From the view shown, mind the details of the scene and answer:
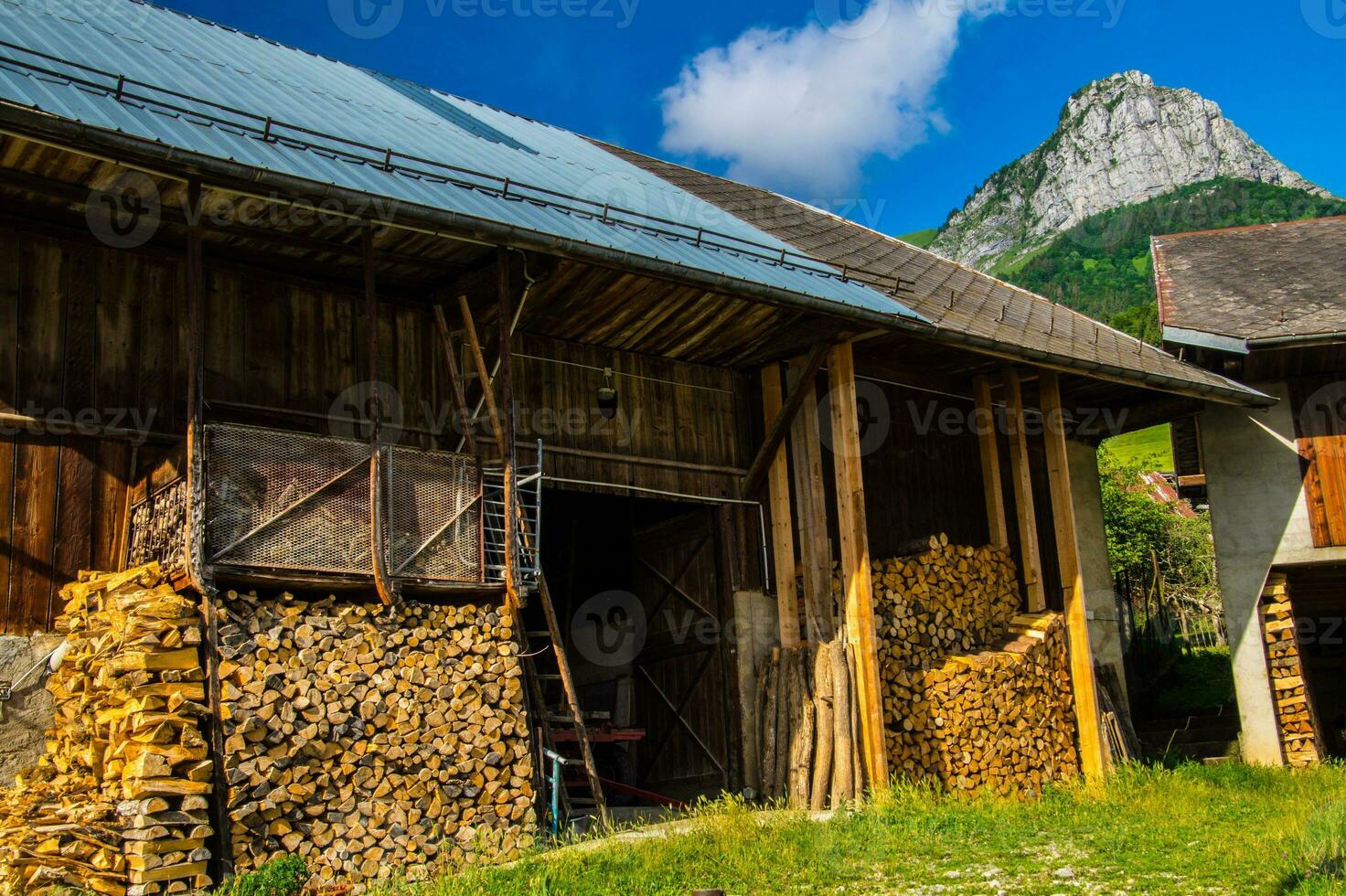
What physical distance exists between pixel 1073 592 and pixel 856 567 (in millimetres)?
3447

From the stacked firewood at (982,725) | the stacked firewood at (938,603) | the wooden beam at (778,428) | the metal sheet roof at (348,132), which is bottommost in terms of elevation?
the stacked firewood at (982,725)

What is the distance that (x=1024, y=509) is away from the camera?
16234 millimetres

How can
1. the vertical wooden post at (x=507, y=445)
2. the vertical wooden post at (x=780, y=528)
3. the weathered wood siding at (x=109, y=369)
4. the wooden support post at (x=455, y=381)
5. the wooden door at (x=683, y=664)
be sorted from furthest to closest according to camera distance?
1. the wooden door at (x=683, y=664)
2. the vertical wooden post at (x=780, y=528)
3. the wooden support post at (x=455, y=381)
4. the vertical wooden post at (x=507, y=445)
5. the weathered wood siding at (x=109, y=369)

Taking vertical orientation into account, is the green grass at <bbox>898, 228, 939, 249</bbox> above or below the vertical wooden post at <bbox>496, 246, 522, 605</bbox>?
above

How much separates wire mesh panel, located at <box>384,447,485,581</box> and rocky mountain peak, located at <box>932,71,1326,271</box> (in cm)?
12223

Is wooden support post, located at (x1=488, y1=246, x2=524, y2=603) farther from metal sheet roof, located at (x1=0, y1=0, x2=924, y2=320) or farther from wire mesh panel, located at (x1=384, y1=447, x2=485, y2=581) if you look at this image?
metal sheet roof, located at (x1=0, y1=0, x2=924, y2=320)

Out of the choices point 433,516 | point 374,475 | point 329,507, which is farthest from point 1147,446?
point 329,507

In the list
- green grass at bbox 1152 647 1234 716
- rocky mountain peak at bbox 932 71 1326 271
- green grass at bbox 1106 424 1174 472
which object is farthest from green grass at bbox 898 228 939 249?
green grass at bbox 1152 647 1234 716

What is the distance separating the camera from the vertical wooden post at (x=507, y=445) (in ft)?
37.8

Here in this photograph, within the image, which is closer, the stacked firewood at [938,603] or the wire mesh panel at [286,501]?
the wire mesh panel at [286,501]

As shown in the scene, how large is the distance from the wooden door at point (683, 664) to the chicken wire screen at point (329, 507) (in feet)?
15.0

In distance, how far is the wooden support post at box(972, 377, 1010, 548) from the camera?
1648cm

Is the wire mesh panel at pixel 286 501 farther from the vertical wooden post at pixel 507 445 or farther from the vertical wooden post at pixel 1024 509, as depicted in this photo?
the vertical wooden post at pixel 1024 509

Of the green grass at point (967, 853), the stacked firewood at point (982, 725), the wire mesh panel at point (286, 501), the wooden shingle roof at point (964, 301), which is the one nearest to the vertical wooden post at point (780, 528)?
the stacked firewood at point (982, 725)
